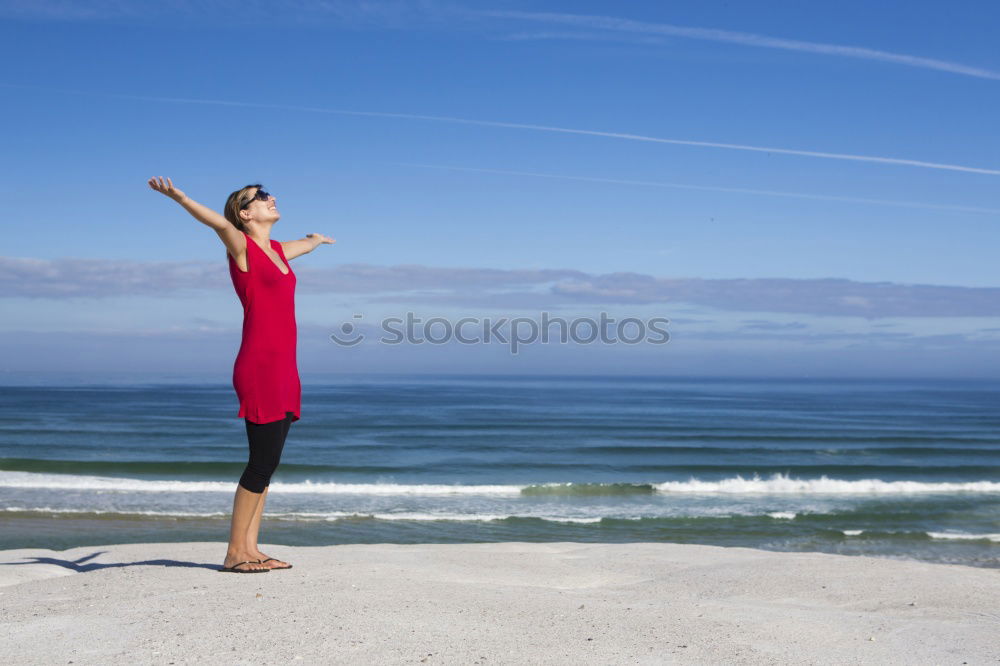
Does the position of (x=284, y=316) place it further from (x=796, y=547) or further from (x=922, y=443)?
(x=922, y=443)

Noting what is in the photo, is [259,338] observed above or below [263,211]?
below

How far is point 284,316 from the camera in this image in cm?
492

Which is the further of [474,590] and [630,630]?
[474,590]

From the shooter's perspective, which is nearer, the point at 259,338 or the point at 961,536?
the point at 259,338

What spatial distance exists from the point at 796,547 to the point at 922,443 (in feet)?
58.0

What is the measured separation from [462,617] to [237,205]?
2610 mm

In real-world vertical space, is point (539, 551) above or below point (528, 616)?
below

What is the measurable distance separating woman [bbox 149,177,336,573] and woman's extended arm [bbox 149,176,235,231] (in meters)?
→ 0.01

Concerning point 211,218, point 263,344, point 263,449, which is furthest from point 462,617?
→ point 211,218

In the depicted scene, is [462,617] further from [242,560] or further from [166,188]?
[166,188]

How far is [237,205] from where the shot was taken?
16.4 feet

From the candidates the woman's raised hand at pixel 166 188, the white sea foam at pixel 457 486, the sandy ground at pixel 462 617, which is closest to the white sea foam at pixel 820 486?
the white sea foam at pixel 457 486

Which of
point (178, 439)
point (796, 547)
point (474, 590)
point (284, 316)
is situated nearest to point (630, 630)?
point (474, 590)

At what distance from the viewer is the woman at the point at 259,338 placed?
4.82 metres
